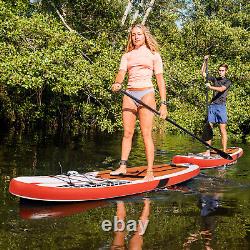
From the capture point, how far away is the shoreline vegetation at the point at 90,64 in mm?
13547

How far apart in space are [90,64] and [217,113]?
582 cm

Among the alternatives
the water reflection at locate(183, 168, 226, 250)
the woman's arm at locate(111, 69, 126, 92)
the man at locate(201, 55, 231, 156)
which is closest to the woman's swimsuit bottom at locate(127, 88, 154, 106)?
the woman's arm at locate(111, 69, 126, 92)

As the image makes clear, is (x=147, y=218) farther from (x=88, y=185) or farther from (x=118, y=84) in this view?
(x=118, y=84)

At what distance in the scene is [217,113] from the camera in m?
10.8

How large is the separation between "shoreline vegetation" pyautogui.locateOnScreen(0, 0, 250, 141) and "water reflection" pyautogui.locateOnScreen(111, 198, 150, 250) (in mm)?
7917

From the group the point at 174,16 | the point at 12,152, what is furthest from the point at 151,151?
the point at 174,16

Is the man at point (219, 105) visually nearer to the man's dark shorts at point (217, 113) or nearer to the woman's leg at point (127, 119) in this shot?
the man's dark shorts at point (217, 113)

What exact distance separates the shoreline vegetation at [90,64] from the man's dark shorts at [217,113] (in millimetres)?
4293

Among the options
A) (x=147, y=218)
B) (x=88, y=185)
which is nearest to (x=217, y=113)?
(x=88, y=185)

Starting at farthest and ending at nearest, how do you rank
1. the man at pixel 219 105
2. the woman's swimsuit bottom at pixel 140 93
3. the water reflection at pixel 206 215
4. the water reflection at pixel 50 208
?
1. the man at pixel 219 105
2. the woman's swimsuit bottom at pixel 140 93
3. the water reflection at pixel 50 208
4. the water reflection at pixel 206 215

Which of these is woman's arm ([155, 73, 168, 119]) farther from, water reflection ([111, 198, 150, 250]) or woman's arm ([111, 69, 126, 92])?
water reflection ([111, 198, 150, 250])

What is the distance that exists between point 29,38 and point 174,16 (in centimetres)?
991

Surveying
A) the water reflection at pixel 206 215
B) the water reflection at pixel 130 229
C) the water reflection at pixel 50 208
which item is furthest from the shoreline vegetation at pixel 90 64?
the water reflection at pixel 130 229

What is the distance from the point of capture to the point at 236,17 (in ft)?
103
